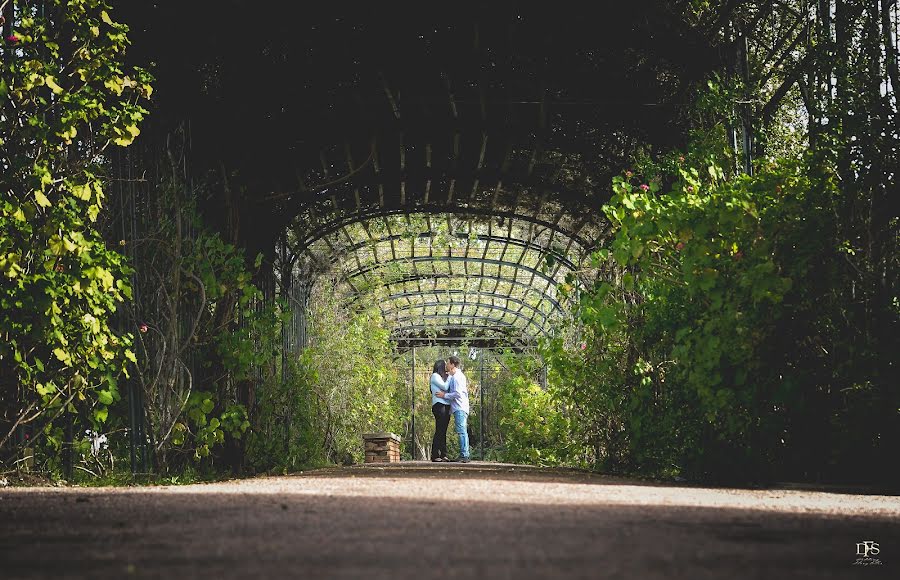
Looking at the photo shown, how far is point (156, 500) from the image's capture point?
471cm

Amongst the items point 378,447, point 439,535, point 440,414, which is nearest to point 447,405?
point 440,414

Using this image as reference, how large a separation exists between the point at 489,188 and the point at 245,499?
7198 millimetres

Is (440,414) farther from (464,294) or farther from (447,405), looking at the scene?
(464,294)

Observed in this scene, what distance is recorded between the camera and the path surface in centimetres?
261

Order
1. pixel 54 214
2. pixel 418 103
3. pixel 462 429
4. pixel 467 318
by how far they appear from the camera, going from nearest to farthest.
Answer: pixel 54 214 → pixel 418 103 → pixel 462 429 → pixel 467 318

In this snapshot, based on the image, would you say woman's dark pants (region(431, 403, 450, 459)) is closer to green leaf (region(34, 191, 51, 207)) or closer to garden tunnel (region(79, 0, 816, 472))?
garden tunnel (region(79, 0, 816, 472))

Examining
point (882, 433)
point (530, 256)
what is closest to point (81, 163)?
point (882, 433)

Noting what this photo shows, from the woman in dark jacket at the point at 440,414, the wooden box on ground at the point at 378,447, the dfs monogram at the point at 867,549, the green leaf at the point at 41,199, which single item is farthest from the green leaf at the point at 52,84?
the wooden box on ground at the point at 378,447

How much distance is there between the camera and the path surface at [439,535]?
8.56 ft

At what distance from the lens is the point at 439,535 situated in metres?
3.23

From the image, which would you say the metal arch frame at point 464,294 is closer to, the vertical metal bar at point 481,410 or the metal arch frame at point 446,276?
the metal arch frame at point 446,276

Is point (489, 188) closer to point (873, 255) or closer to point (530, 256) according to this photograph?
point (530, 256)

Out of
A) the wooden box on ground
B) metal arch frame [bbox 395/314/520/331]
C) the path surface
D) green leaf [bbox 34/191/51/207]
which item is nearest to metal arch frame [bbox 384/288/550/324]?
metal arch frame [bbox 395/314/520/331]

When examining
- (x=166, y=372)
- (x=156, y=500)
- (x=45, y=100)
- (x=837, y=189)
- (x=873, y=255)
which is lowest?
(x=156, y=500)
